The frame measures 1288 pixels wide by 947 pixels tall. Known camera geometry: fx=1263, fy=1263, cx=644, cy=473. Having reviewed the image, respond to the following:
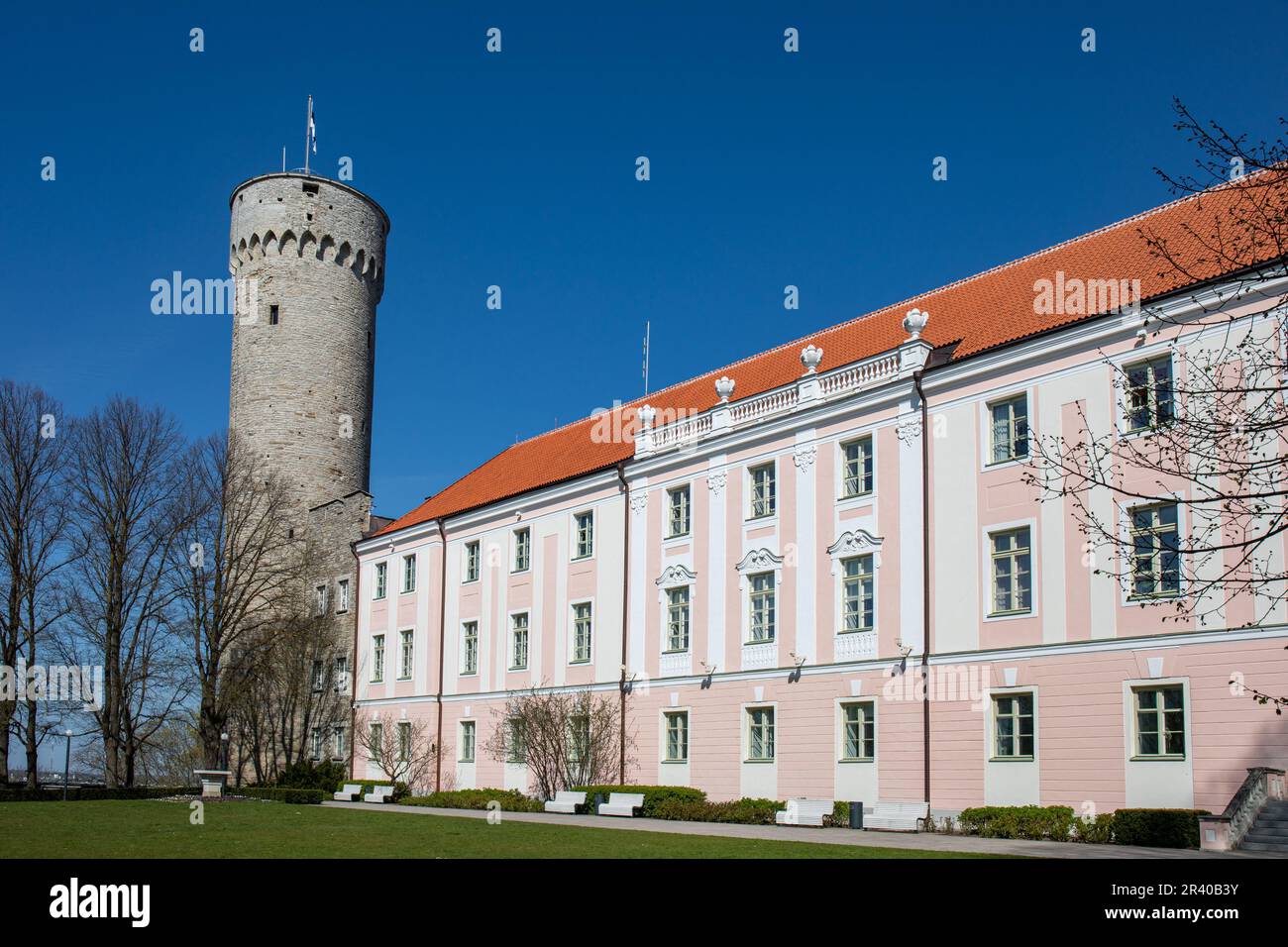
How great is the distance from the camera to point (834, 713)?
29.0m

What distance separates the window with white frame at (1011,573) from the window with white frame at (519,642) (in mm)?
17886

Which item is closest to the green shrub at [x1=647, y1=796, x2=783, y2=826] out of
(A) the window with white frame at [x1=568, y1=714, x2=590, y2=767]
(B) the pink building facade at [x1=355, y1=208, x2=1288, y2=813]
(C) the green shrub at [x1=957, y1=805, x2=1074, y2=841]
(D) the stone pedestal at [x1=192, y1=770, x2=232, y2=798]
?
(B) the pink building facade at [x1=355, y1=208, x2=1288, y2=813]

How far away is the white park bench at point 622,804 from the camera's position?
31.1 meters

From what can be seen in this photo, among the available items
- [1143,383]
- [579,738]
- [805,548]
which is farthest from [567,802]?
[1143,383]

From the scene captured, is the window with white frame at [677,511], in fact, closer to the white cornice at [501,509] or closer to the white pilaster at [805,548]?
the white cornice at [501,509]

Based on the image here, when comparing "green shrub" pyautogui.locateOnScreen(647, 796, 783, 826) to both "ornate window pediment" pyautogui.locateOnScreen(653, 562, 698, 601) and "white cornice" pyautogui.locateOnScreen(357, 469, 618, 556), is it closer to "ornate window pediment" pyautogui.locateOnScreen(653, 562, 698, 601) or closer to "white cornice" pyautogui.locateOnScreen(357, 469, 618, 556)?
"ornate window pediment" pyautogui.locateOnScreen(653, 562, 698, 601)

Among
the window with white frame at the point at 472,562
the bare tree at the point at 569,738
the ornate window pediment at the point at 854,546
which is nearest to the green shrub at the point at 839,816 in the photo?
the ornate window pediment at the point at 854,546

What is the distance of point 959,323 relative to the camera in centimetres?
3081

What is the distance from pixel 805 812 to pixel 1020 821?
537 cm

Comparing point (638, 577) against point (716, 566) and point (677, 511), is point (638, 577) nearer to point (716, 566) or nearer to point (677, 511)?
point (677, 511)

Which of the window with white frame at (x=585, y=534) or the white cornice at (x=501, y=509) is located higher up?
the white cornice at (x=501, y=509)

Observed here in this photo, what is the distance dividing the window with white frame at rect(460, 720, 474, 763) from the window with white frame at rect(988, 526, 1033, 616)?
68.8ft

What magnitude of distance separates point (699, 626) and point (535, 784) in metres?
8.01
